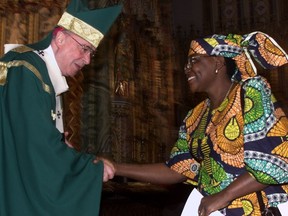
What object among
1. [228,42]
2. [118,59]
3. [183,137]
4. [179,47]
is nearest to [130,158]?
[118,59]

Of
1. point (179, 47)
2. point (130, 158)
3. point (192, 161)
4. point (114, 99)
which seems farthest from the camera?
point (179, 47)

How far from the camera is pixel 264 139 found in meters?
2.45

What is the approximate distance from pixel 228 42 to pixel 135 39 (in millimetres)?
5862

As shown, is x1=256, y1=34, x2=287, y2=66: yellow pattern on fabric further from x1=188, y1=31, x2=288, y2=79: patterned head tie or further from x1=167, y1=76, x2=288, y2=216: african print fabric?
x1=167, y1=76, x2=288, y2=216: african print fabric

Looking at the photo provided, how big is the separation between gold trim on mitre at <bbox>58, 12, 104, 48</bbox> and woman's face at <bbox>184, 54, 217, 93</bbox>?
560mm

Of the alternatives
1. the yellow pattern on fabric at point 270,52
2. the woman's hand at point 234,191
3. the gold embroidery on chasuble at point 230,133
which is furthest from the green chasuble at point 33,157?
the yellow pattern on fabric at point 270,52

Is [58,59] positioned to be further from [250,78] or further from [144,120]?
[144,120]

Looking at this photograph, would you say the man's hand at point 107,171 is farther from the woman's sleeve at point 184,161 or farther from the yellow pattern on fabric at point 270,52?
the yellow pattern on fabric at point 270,52

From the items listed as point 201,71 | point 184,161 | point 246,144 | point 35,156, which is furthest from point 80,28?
point 246,144

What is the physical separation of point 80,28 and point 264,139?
1.18 metres

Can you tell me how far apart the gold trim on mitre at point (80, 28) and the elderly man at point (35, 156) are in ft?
0.84

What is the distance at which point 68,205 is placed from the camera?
246 cm

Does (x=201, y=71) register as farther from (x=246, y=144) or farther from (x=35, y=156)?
(x=35, y=156)

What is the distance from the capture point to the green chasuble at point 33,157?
239 centimetres
